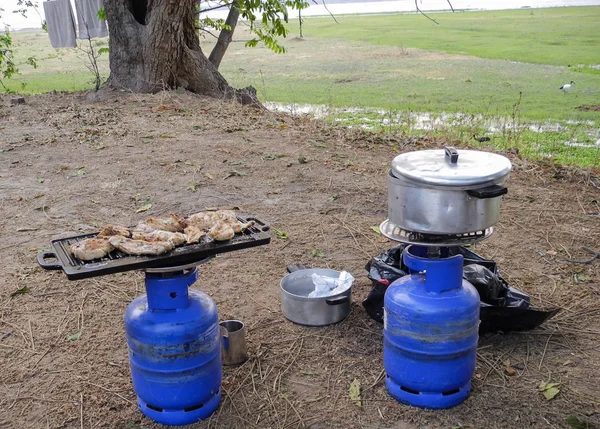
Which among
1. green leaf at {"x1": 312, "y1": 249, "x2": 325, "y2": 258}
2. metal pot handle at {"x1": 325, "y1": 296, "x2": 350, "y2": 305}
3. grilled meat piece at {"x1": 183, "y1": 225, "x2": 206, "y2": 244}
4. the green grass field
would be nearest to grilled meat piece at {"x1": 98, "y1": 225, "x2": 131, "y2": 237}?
grilled meat piece at {"x1": 183, "y1": 225, "x2": 206, "y2": 244}

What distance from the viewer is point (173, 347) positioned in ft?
7.94

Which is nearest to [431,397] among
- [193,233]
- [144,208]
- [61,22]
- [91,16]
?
[193,233]

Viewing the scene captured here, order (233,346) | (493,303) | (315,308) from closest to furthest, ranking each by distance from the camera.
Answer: (233,346), (493,303), (315,308)

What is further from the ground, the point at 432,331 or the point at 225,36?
the point at 225,36

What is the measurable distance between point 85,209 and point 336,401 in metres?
3.18

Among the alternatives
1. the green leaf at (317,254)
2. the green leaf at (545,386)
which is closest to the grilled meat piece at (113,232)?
the green leaf at (317,254)

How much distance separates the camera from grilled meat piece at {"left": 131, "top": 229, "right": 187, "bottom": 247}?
2.43 m

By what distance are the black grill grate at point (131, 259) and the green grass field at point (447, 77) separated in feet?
18.1

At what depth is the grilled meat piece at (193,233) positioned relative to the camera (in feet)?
8.05

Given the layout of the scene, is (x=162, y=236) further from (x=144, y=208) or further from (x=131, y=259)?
(x=144, y=208)

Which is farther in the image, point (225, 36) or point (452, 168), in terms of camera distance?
point (225, 36)

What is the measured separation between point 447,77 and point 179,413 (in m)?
14.3

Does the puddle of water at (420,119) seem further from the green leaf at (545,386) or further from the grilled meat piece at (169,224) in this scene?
the grilled meat piece at (169,224)

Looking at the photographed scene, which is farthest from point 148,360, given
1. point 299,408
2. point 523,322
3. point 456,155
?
point 523,322
